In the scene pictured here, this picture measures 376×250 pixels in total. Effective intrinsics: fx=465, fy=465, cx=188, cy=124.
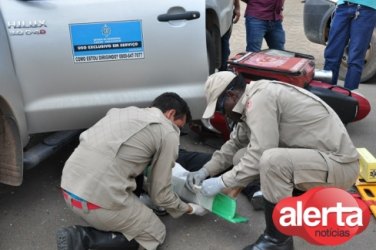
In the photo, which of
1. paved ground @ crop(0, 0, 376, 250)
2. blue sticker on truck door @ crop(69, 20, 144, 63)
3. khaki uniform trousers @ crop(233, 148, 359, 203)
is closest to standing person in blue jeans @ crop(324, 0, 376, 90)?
paved ground @ crop(0, 0, 376, 250)

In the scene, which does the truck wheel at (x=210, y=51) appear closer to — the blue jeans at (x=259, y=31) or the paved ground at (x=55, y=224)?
the paved ground at (x=55, y=224)

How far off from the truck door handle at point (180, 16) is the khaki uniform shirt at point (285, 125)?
0.64m

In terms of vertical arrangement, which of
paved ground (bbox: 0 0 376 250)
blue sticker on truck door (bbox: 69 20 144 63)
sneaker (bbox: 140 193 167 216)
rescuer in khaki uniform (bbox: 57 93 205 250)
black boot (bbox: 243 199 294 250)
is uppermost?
blue sticker on truck door (bbox: 69 20 144 63)

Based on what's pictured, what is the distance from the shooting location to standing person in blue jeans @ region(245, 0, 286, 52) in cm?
431

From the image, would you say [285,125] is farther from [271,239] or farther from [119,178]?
[119,178]

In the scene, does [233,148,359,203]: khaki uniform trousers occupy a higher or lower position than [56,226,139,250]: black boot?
higher

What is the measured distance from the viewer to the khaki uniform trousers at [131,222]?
2.33 m

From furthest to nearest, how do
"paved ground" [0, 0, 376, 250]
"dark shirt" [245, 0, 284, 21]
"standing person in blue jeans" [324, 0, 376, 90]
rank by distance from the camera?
"dark shirt" [245, 0, 284, 21] < "standing person in blue jeans" [324, 0, 376, 90] < "paved ground" [0, 0, 376, 250]

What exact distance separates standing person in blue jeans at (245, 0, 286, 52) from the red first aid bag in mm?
755

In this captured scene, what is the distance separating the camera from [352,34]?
4.12 metres

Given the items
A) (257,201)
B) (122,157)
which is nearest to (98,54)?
(122,157)

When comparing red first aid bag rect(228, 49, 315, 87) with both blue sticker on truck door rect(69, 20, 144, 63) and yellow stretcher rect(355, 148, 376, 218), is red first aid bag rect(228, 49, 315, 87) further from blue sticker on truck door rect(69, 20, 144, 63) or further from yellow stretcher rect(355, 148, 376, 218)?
blue sticker on truck door rect(69, 20, 144, 63)

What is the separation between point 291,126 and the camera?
7.79 feet

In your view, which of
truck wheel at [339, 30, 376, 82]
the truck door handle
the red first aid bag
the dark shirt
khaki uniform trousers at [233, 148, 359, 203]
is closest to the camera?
khaki uniform trousers at [233, 148, 359, 203]
